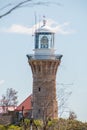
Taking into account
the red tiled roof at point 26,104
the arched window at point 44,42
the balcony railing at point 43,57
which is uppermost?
the arched window at point 44,42

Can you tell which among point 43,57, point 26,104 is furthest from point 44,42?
point 26,104

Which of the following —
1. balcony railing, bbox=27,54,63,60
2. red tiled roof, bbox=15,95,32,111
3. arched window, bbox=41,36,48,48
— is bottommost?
red tiled roof, bbox=15,95,32,111

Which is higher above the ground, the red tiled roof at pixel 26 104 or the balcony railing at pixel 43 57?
the balcony railing at pixel 43 57

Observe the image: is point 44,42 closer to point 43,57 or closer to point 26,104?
point 43,57

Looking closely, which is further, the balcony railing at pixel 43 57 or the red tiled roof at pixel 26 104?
the red tiled roof at pixel 26 104

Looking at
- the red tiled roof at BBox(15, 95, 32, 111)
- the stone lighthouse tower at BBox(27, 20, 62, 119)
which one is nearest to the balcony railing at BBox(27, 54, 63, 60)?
the stone lighthouse tower at BBox(27, 20, 62, 119)

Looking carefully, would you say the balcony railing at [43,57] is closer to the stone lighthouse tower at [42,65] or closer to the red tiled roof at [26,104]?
the stone lighthouse tower at [42,65]

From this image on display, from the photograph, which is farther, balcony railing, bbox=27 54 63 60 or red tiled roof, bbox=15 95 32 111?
red tiled roof, bbox=15 95 32 111

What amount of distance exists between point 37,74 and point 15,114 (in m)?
4.04

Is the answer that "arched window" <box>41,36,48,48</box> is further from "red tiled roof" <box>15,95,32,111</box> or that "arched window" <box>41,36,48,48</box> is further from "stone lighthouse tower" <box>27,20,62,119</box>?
"red tiled roof" <box>15,95,32,111</box>

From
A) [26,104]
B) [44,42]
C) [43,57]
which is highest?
[44,42]

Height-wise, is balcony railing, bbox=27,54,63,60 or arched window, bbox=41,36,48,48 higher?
arched window, bbox=41,36,48,48

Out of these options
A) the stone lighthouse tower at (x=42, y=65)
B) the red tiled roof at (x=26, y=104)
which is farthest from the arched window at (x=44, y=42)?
the red tiled roof at (x=26, y=104)

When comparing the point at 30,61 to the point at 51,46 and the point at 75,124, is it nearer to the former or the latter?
the point at 51,46
